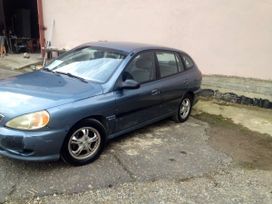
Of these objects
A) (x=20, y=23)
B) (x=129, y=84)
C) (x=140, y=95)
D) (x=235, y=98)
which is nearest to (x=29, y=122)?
(x=129, y=84)

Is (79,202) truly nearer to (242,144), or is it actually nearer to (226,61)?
(242,144)

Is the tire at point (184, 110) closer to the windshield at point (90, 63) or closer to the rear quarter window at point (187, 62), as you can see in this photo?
the rear quarter window at point (187, 62)

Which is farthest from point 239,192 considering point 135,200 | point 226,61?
point 226,61

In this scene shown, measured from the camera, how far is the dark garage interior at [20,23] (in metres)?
14.6

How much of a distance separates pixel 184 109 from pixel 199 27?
350cm

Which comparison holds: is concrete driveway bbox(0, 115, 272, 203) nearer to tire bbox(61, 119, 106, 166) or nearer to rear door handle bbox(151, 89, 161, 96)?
tire bbox(61, 119, 106, 166)

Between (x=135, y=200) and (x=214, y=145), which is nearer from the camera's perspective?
(x=135, y=200)

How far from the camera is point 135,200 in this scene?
12.9ft

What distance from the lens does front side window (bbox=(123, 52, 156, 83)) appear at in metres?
5.30

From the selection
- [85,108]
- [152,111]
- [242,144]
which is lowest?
[242,144]

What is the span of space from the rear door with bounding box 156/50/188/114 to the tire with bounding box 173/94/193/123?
18 cm

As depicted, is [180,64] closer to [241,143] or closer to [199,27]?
[241,143]

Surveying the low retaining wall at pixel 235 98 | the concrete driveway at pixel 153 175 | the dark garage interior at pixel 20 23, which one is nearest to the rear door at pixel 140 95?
the concrete driveway at pixel 153 175

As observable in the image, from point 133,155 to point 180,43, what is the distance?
5502 millimetres
